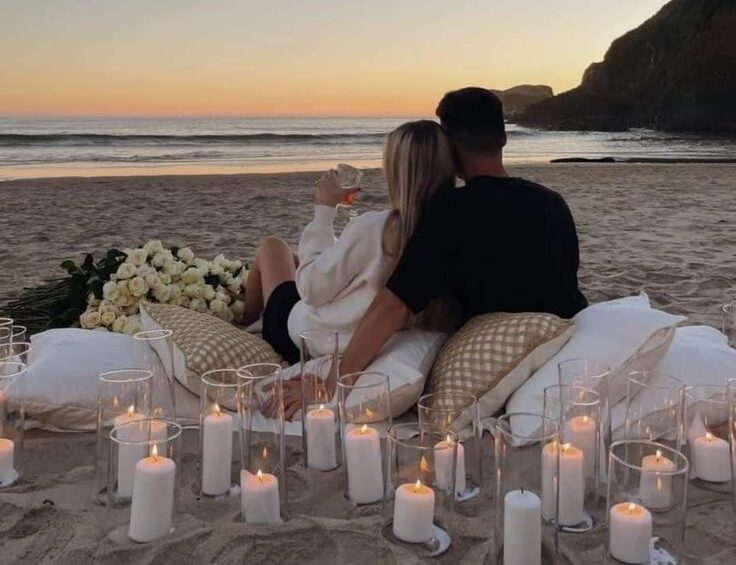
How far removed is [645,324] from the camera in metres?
2.88

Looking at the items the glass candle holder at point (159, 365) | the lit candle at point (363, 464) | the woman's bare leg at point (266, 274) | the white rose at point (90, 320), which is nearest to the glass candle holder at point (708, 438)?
the lit candle at point (363, 464)

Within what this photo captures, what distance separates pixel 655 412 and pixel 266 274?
2331 millimetres

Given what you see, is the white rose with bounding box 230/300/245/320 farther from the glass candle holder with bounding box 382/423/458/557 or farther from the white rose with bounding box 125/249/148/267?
the glass candle holder with bounding box 382/423/458/557

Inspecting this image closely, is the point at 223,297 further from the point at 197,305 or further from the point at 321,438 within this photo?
the point at 321,438

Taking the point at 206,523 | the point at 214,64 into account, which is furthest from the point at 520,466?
the point at 214,64

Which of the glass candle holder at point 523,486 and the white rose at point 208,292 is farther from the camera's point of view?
the white rose at point 208,292

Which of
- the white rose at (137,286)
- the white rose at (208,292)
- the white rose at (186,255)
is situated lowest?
the white rose at (208,292)

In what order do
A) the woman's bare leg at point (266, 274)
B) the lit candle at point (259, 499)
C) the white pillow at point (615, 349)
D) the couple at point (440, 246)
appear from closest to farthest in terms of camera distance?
the lit candle at point (259, 499), the white pillow at point (615, 349), the couple at point (440, 246), the woman's bare leg at point (266, 274)

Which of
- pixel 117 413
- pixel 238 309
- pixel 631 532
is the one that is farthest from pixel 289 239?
pixel 631 532

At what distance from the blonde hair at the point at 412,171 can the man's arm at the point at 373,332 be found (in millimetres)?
224

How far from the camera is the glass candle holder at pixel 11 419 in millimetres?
2382

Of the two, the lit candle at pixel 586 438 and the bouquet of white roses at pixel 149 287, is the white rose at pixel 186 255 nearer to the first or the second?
the bouquet of white roses at pixel 149 287

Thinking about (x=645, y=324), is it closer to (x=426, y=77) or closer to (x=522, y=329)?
(x=522, y=329)

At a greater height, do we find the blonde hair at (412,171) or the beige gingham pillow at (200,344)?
the blonde hair at (412,171)
